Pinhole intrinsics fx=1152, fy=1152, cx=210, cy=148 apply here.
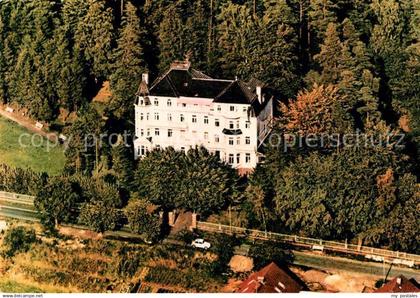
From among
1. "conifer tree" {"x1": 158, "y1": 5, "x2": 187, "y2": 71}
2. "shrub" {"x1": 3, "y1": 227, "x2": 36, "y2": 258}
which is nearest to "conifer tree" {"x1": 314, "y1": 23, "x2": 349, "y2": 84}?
"conifer tree" {"x1": 158, "y1": 5, "x2": 187, "y2": 71}

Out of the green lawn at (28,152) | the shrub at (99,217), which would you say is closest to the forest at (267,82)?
the green lawn at (28,152)

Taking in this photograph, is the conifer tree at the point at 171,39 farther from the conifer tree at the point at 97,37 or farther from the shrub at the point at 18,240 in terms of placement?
the shrub at the point at 18,240

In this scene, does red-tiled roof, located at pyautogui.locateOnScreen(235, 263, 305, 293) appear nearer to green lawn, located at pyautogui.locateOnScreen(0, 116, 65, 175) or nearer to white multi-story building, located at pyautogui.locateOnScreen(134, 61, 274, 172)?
white multi-story building, located at pyautogui.locateOnScreen(134, 61, 274, 172)

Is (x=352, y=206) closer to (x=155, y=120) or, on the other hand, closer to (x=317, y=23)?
(x=155, y=120)

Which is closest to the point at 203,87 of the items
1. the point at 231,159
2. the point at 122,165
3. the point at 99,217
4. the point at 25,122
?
the point at 231,159

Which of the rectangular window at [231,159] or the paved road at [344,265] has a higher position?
the rectangular window at [231,159]

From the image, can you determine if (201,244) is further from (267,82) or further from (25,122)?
(25,122)
